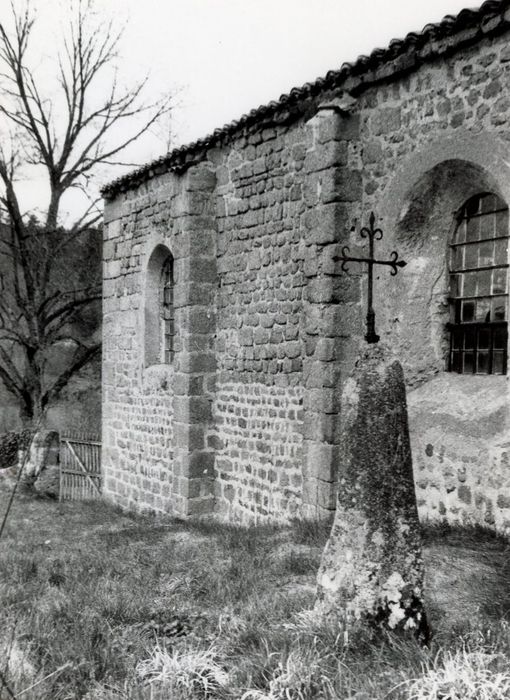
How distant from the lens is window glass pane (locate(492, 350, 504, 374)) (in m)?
6.66

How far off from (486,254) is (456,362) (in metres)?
1.13

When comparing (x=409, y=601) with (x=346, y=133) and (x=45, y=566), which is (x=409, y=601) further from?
(x=346, y=133)

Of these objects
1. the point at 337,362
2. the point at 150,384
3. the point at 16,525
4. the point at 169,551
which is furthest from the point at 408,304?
the point at 16,525

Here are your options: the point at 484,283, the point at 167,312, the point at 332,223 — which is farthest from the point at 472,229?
the point at 167,312

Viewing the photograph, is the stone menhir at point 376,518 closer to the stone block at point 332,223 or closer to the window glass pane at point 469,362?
the window glass pane at point 469,362

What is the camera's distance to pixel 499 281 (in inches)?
262

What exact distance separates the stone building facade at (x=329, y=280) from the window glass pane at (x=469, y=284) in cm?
3

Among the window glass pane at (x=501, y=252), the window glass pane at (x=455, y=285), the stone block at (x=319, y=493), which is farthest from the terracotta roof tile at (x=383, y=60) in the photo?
the stone block at (x=319, y=493)

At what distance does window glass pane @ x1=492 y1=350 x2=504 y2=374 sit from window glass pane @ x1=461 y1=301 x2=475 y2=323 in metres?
0.45

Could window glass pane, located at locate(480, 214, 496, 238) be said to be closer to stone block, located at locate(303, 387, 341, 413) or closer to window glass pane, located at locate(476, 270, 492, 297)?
window glass pane, located at locate(476, 270, 492, 297)

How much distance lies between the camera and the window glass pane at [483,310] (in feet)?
22.3

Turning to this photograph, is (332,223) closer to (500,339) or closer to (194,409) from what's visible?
(500,339)

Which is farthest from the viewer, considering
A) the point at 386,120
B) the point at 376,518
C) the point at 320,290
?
the point at 320,290

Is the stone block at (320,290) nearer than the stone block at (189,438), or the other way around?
the stone block at (320,290)
